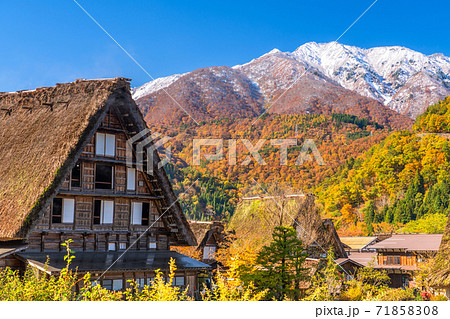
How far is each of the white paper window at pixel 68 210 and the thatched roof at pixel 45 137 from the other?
144cm

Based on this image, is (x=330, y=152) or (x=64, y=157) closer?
(x=64, y=157)

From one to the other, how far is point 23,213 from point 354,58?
656 feet

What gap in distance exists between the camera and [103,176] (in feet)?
55.8

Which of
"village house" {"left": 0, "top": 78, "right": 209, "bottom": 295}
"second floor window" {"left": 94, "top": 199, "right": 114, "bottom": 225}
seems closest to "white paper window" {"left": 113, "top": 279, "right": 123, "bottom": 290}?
"village house" {"left": 0, "top": 78, "right": 209, "bottom": 295}

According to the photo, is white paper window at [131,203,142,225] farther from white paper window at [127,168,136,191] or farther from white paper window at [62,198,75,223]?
→ white paper window at [62,198,75,223]

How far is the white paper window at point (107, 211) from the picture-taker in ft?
54.9

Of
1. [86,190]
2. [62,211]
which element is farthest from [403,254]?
[62,211]

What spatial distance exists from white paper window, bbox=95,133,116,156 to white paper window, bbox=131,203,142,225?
2.18m

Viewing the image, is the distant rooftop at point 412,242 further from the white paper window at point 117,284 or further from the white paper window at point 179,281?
the white paper window at point 117,284

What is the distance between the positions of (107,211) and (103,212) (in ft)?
0.53

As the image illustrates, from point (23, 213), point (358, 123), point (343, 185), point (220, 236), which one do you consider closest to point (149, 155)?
point (23, 213)

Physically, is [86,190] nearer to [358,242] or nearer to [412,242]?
[412,242]
